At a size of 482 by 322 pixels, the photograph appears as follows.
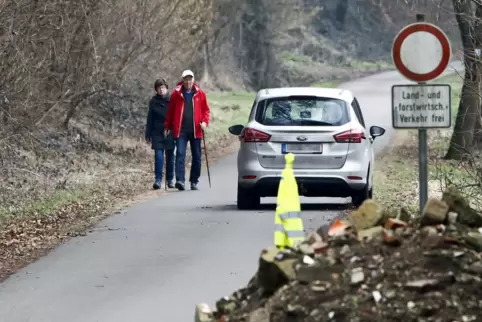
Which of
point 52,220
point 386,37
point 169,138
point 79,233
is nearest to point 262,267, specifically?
point 79,233

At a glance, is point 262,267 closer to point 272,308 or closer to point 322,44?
point 272,308

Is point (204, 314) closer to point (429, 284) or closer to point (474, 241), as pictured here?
point (429, 284)

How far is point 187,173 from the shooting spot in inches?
1083

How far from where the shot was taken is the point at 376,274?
830cm

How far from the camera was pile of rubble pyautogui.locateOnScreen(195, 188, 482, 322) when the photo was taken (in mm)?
8048

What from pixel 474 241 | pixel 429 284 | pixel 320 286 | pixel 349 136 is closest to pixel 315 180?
pixel 349 136

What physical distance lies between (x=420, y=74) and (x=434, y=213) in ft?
9.53

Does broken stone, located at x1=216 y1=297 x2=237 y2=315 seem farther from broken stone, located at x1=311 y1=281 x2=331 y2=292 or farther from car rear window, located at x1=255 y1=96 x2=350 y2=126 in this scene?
car rear window, located at x1=255 y1=96 x2=350 y2=126

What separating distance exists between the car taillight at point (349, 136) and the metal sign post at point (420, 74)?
234 inches

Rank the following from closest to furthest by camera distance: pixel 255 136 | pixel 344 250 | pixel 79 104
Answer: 1. pixel 344 250
2. pixel 255 136
3. pixel 79 104

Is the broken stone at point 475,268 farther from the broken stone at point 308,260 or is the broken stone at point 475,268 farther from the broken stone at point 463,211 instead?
the broken stone at point 308,260

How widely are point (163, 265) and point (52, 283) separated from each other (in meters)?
1.39

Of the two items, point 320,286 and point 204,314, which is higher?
point 320,286

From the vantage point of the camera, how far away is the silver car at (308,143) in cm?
1753
